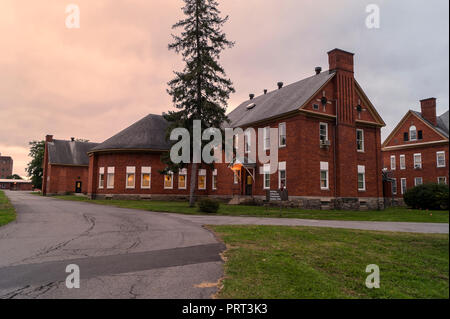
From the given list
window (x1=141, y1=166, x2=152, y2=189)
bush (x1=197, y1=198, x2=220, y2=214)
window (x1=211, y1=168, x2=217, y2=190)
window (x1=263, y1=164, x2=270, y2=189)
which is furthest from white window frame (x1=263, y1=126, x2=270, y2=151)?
window (x1=141, y1=166, x2=152, y2=189)

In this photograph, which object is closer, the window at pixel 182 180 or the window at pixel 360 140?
the window at pixel 360 140

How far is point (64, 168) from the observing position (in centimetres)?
5319

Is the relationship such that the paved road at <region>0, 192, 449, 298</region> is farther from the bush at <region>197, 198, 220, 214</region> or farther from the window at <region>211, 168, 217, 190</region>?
the window at <region>211, 168, 217, 190</region>

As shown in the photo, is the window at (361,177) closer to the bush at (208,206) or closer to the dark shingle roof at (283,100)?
the dark shingle roof at (283,100)

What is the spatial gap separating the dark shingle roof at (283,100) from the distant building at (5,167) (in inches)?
6223

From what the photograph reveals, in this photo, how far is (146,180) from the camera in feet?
114

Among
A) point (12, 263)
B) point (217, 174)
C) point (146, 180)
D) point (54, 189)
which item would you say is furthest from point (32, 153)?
point (12, 263)

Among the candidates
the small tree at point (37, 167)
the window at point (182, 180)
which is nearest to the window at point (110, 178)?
the window at point (182, 180)

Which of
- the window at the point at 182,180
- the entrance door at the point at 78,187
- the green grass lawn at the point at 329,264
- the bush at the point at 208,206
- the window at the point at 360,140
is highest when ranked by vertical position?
the window at the point at 360,140

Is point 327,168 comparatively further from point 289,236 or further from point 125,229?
point 125,229

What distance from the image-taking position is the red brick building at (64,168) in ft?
171

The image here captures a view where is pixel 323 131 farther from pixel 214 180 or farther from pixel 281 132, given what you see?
pixel 214 180

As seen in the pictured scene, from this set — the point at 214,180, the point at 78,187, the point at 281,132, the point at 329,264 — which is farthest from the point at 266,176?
the point at 78,187

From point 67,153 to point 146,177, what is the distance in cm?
2749
